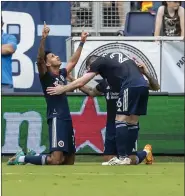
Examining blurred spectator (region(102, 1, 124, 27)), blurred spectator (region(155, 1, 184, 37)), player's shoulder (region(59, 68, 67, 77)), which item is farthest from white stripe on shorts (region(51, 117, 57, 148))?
blurred spectator (region(102, 1, 124, 27))

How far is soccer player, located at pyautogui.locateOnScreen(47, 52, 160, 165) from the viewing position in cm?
1109

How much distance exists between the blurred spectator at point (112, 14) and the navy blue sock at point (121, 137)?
21.5 feet

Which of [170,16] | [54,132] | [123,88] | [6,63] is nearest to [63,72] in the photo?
[54,132]

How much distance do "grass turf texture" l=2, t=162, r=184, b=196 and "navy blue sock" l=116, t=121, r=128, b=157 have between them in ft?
1.19

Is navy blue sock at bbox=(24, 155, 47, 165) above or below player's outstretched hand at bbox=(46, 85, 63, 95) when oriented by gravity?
below

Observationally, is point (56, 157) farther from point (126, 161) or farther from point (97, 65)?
point (97, 65)

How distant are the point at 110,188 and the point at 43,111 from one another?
17.6 ft

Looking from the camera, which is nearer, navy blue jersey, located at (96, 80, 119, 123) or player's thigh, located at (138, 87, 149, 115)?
player's thigh, located at (138, 87, 149, 115)

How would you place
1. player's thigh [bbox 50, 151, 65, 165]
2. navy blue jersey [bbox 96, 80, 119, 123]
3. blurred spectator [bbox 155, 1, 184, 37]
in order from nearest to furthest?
player's thigh [bbox 50, 151, 65, 165] < navy blue jersey [bbox 96, 80, 119, 123] < blurred spectator [bbox 155, 1, 184, 37]

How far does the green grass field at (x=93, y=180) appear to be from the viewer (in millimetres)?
7980

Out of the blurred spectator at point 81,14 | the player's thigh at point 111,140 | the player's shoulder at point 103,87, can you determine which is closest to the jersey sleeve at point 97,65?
the player's shoulder at point 103,87

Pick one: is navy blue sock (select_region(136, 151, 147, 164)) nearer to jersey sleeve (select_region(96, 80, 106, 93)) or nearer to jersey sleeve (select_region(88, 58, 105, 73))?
jersey sleeve (select_region(96, 80, 106, 93))

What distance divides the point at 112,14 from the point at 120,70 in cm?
638

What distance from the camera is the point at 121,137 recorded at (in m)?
11.1
